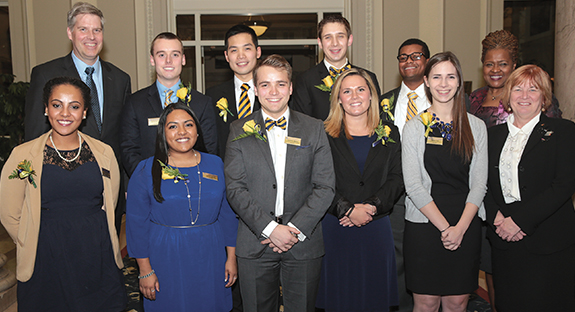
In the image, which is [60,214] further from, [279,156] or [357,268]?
[357,268]

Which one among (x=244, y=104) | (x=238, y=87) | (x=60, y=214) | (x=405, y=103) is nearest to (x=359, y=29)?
(x=405, y=103)

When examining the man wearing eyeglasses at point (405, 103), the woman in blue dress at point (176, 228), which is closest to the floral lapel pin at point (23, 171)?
the woman in blue dress at point (176, 228)

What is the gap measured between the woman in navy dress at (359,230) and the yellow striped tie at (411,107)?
2.32 ft

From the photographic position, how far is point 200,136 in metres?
2.73

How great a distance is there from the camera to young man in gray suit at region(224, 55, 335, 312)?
2.53 metres

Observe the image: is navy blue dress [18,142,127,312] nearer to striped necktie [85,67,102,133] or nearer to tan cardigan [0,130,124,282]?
tan cardigan [0,130,124,282]

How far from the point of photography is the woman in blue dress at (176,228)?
251cm

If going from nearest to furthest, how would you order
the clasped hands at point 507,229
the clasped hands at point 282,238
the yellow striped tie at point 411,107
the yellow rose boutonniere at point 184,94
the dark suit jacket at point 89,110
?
1. the clasped hands at point 282,238
2. the clasped hands at point 507,229
3. the yellow rose boutonniere at point 184,94
4. the dark suit jacket at point 89,110
5. the yellow striped tie at point 411,107

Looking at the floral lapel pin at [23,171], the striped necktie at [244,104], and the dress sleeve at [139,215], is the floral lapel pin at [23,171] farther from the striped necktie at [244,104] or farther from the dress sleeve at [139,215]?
the striped necktie at [244,104]

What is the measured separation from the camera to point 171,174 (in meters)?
2.49

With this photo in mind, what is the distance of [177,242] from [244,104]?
49.6 inches

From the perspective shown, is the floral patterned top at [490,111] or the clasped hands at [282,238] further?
the floral patterned top at [490,111]

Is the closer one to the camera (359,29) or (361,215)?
(361,215)

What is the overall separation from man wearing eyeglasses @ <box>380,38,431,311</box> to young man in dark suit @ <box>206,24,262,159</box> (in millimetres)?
1097
